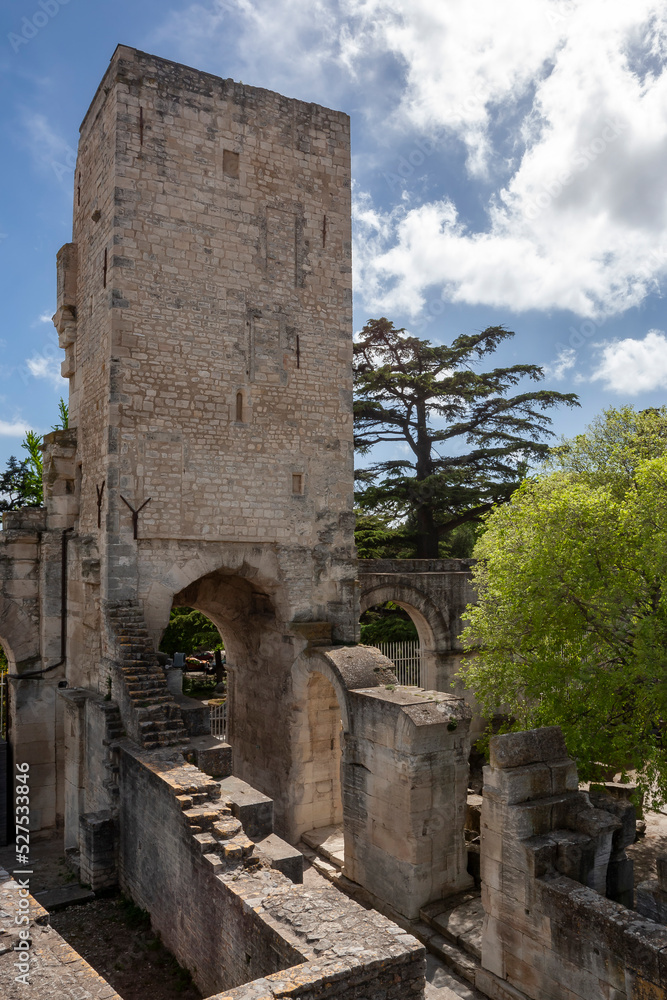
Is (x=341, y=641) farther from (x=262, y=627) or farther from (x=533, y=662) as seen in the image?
(x=533, y=662)

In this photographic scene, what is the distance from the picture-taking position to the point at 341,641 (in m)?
12.4

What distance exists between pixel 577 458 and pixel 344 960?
903 cm

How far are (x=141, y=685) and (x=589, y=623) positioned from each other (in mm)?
6177

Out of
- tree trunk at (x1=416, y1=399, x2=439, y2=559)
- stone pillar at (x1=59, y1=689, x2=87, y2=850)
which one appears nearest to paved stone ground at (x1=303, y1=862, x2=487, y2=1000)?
stone pillar at (x1=59, y1=689, x2=87, y2=850)

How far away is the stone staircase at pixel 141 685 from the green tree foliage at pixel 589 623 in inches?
179

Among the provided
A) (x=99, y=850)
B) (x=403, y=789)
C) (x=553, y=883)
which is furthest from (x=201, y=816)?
(x=553, y=883)

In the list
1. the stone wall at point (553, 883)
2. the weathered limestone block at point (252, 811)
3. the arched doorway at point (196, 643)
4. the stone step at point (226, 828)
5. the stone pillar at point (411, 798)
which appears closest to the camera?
the stone wall at point (553, 883)

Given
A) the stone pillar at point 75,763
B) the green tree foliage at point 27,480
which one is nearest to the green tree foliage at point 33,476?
the green tree foliage at point 27,480

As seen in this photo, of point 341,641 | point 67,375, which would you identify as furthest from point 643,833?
point 67,375

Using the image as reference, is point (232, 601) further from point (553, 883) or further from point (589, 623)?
point (553, 883)

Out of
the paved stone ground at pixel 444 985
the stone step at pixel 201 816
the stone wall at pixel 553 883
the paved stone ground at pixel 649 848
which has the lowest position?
the paved stone ground at pixel 649 848

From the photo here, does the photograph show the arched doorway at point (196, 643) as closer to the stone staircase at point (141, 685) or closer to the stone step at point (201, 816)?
the stone staircase at point (141, 685)

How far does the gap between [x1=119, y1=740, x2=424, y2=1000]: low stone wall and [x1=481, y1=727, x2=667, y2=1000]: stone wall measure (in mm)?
1964

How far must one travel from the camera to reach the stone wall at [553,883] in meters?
6.10
